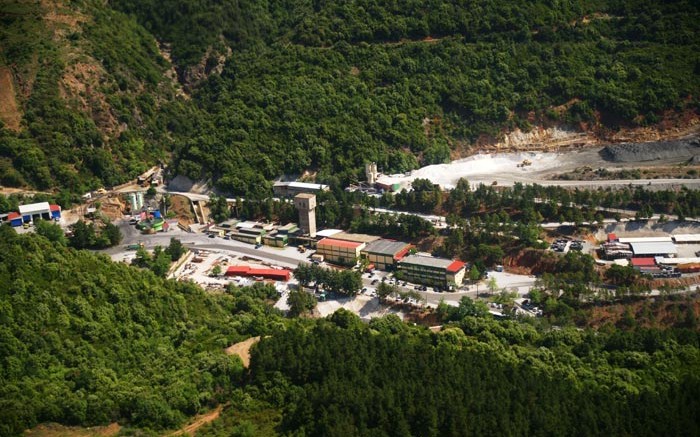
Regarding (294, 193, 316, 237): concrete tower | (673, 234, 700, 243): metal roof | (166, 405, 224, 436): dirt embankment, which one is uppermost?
(294, 193, 316, 237): concrete tower

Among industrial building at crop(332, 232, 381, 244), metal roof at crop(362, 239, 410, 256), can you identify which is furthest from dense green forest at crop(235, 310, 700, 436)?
industrial building at crop(332, 232, 381, 244)

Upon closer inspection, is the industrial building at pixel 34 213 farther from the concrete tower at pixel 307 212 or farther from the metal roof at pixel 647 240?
the metal roof at pixel 647 240

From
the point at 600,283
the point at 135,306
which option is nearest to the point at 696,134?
the point at 600,283

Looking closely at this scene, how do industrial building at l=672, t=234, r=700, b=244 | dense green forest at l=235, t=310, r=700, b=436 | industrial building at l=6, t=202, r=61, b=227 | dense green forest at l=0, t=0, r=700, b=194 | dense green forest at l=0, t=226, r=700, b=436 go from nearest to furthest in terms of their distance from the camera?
dense green forest at l=235, t=310, r=700, b=436 < dense green forest at l=0, t=226, r=700, b=436 < industrial building at l=672, t=234, r=700, b=244 < industrial building at l=6, t=202, r=61, b=227 < dense green forest at l=0, t=0, r=700, b=194

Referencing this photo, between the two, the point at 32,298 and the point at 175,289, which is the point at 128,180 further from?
the point at 32,298

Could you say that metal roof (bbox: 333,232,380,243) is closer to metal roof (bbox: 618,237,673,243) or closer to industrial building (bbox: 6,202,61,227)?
metal roof (bbox: 618,237,673,243)

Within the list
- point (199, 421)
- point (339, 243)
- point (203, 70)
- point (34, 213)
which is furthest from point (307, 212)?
point (203, 70)
